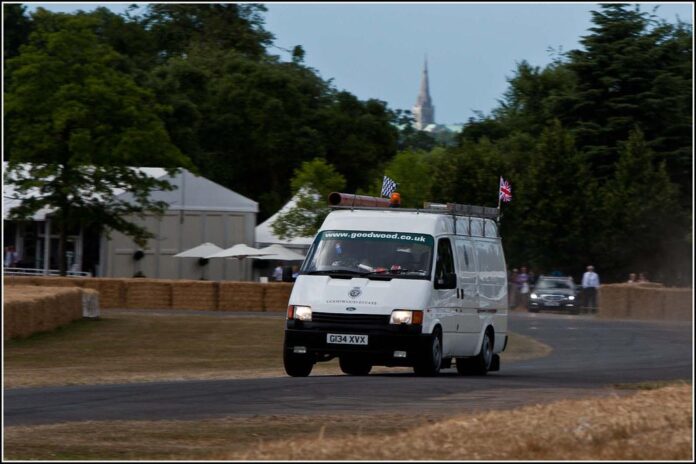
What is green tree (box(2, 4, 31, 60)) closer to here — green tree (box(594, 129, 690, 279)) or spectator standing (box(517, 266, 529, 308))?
green tree (box(594, 129, 690, 279))

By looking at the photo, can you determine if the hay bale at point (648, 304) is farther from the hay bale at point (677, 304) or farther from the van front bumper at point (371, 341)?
the van front bumper at point (371, 341)

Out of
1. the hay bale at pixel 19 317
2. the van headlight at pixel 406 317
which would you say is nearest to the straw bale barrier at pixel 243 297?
the hay bale at pixel 19 317

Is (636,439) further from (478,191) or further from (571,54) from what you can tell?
(571,54)

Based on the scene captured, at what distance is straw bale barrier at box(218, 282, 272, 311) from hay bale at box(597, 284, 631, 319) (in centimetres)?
1203

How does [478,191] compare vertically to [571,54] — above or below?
below

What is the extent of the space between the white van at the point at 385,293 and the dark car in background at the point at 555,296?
32.1 m

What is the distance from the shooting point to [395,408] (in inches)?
539

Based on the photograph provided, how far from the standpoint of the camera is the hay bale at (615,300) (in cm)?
4812

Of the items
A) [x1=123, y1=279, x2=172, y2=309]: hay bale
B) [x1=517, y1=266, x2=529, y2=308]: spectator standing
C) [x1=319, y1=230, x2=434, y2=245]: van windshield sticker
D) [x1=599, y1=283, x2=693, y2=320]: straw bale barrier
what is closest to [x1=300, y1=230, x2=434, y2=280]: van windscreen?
[x1=319, y1=230, x2=434, y2=245]: van windshield sticker

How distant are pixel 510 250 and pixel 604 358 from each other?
131ft

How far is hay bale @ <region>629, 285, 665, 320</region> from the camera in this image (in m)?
47.8

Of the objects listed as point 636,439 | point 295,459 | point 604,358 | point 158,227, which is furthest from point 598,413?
point 158,227

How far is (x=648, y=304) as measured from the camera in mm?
47875

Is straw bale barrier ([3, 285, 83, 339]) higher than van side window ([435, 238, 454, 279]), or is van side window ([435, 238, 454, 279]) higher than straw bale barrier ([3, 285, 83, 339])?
van side window ([435, 238, 454, 279])
